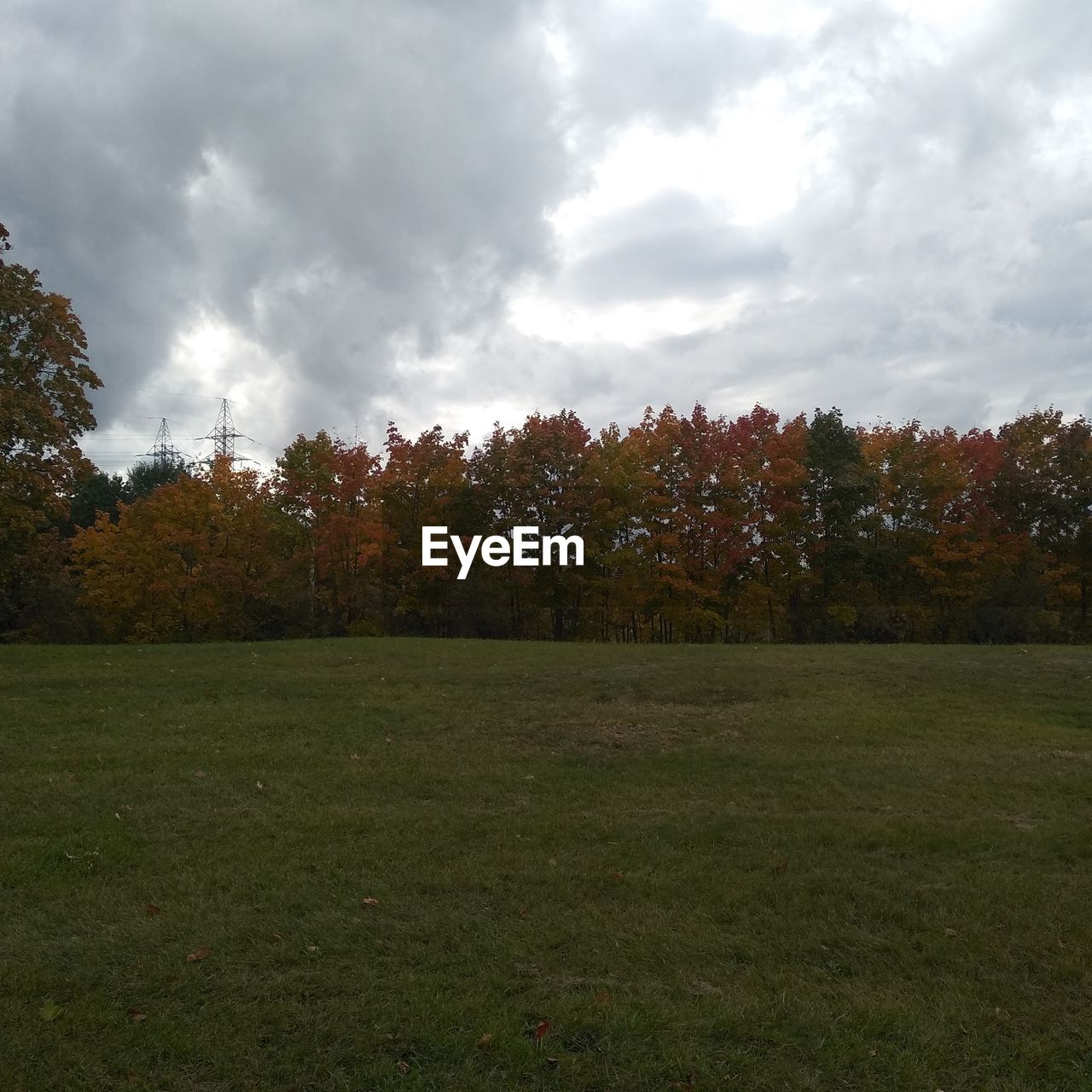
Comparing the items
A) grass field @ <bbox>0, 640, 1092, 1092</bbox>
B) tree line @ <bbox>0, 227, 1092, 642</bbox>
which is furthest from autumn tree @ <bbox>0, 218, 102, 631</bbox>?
tree line @ <bbox>0, 227, 1092, 642</bbox>

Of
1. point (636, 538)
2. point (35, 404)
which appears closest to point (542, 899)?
point (35, 404)

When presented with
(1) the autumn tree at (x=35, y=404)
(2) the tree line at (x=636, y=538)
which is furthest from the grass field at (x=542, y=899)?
(2) the tree line at (x=636, y=538)

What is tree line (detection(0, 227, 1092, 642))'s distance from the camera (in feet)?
106

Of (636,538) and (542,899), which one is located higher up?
(636,538)

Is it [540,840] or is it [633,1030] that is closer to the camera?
[633,1030]

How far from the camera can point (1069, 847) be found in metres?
7.30

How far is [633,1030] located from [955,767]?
7612 millimetres

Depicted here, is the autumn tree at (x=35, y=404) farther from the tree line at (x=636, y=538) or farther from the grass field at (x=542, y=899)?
the tree line at (x=636, y=538)

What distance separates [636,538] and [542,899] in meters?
27.1

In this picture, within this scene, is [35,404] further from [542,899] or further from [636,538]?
[636,538]

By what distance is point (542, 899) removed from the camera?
6.12 m

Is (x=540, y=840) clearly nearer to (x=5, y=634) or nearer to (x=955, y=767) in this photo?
(x=955, y=767)

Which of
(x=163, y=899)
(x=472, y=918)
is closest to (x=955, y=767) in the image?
(x=472, y=918)

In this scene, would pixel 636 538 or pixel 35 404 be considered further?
pixel 636 538
